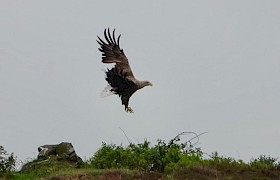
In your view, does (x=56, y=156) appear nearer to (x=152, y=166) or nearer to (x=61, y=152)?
(x=61, y=152)

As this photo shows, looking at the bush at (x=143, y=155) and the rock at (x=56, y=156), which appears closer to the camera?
the bush at (x=143, y=155)

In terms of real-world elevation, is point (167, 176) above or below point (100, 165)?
below

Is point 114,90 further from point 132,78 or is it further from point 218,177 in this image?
point 218,177

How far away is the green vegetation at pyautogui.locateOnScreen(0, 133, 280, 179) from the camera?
1326cm

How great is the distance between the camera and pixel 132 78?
45.0ft

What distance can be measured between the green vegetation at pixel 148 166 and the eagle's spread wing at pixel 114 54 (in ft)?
7.49

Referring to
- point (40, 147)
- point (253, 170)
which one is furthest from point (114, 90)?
point (40, 147)

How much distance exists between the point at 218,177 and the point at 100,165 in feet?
13.5

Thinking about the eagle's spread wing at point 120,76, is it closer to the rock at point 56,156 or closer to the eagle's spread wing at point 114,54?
the eagle's spread wing at point 114,54

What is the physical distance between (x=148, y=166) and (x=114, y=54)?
9.41 ft

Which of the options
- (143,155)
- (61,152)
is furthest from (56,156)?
(143,155)

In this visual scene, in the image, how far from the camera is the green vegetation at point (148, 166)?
13258 mm

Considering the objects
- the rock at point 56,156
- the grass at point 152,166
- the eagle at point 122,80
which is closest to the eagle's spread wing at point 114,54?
the eagle at point 122,80

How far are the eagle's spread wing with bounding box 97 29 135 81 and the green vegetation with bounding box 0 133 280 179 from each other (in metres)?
2.28
